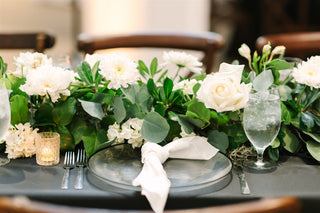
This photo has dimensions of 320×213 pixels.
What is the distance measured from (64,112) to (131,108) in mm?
163

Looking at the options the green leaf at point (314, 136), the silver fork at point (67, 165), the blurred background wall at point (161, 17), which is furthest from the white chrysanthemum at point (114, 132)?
the blurred background wall at point (161, 17)

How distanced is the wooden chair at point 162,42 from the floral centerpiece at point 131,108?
2.79 ft

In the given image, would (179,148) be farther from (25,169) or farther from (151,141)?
(25,169)

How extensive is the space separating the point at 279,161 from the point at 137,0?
7.88ft

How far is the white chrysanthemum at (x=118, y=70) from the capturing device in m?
1.08

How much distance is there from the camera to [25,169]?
3.46 feet

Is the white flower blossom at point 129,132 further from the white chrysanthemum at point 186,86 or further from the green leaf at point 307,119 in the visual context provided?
the green leaf at point 307,119

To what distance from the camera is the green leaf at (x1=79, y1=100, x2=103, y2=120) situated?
3.58 ft

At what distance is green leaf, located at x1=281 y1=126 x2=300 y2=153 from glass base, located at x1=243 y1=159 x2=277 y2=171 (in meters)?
0.06

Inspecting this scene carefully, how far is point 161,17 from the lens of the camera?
336cm

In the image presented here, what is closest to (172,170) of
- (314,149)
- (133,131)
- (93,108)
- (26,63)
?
(133,131)

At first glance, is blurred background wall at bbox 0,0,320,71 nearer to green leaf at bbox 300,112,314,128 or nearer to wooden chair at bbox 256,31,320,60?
wooden chair at bbox 256,31,320,60

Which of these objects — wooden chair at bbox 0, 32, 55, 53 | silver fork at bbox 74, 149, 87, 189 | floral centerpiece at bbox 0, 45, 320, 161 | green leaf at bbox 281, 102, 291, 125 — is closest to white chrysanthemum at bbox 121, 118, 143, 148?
floral centerpiece at bbox 0, 45, 320, 161

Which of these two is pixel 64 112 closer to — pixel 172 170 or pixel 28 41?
pixel 172 170
